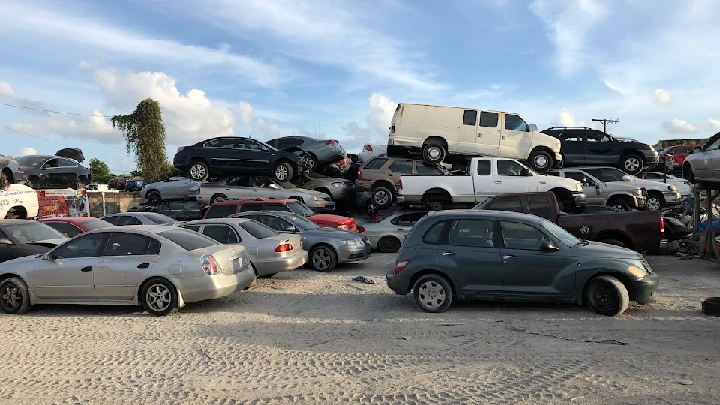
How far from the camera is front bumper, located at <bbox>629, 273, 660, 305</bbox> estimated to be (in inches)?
289

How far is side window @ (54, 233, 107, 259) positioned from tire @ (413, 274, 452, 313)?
485cm

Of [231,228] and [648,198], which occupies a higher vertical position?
[648,198]

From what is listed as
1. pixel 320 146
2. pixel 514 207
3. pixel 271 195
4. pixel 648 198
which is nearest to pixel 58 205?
pixel 271 195

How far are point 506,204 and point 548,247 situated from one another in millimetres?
4429

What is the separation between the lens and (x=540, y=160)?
1802 cm

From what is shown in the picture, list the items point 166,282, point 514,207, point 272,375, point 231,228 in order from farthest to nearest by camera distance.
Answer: point 514,207
point 231,228
point 166,282
point 272,375

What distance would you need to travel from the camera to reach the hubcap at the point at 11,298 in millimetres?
8398

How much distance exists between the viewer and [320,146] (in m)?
21.1

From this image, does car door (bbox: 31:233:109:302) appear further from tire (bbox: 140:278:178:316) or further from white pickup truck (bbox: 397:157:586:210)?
white pickup truck (bbox: 397:157:586:210)

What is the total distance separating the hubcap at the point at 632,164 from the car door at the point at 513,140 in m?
4.01

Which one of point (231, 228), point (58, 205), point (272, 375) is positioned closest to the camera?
point (272, 375)

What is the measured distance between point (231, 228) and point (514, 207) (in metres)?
5.98

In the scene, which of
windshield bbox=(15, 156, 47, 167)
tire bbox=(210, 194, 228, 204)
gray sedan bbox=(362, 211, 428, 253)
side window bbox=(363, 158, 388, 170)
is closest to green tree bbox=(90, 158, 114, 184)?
windshield bbox=(15, 156, 47, 167)

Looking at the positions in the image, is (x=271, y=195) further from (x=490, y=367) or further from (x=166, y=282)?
(x=490, y=367)
